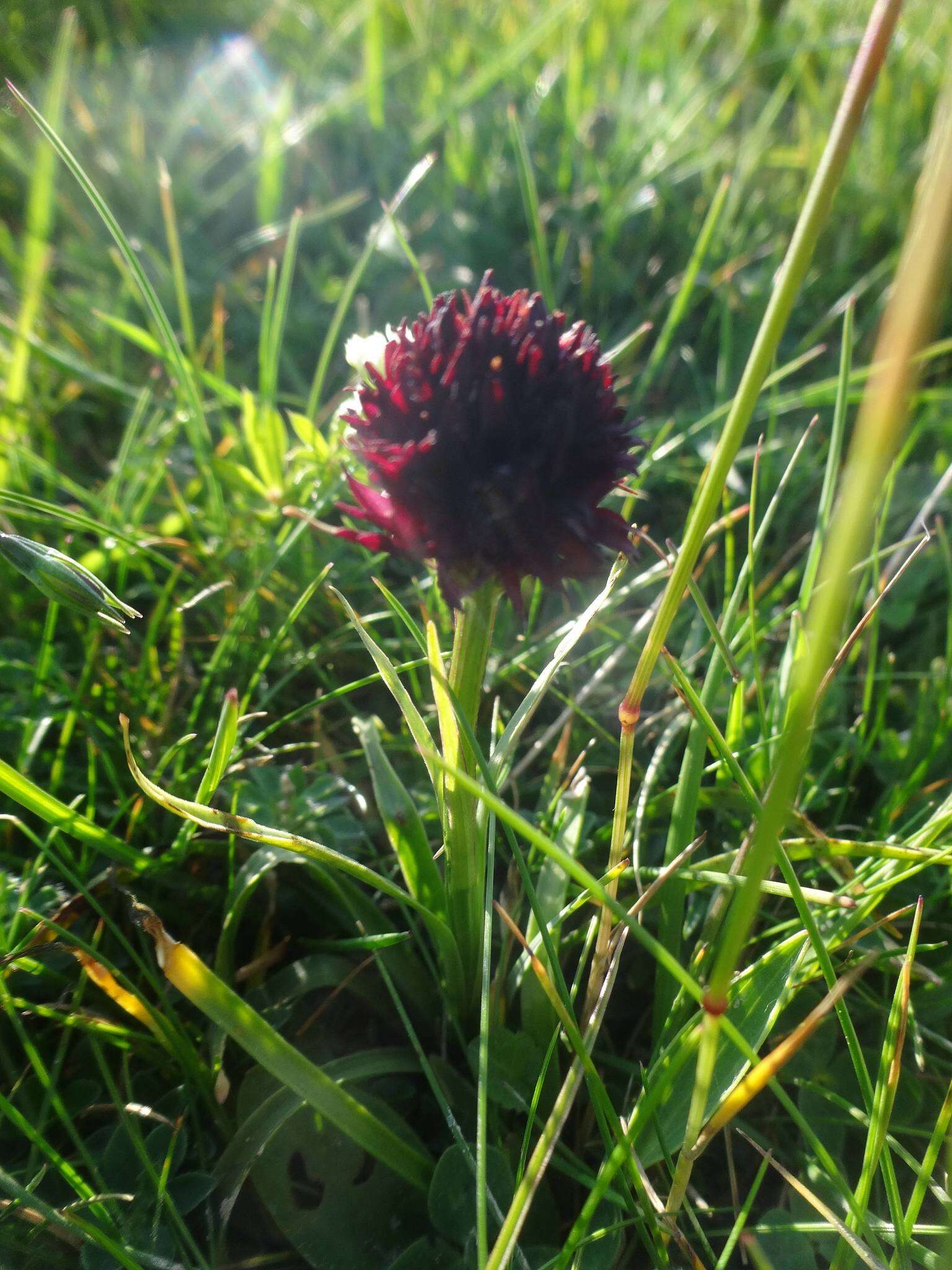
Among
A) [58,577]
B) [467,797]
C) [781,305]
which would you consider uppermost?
[58,577]

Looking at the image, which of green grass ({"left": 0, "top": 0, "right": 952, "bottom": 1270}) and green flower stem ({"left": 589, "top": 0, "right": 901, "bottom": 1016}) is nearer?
green flower stem ({"left": 589, "top": 0, "right": 901, "bottom": 1016})

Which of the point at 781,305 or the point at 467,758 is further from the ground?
the point at 781,305

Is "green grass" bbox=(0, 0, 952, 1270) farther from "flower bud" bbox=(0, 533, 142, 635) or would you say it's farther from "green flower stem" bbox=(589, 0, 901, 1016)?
"flower bud" bbox=(0, 533, 142, 635)

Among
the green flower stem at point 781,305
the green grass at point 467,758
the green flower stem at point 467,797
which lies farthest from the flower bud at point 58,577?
the green flower stem at point 781,305

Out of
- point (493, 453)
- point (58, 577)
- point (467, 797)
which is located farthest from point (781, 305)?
point (58, 577)

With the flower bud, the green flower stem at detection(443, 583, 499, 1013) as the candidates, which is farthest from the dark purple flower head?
the flower bud

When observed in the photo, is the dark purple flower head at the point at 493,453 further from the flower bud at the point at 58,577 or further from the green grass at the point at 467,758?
the flower bud at the point at 58,577

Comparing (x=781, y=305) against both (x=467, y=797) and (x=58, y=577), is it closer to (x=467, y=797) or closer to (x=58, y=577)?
(x=467, y=797)

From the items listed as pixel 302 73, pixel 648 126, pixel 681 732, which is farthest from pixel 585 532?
pixel 302 73
